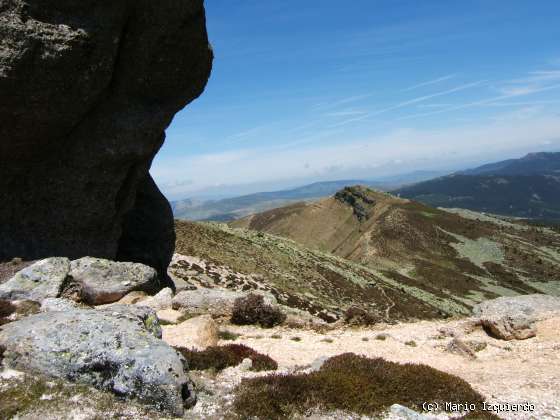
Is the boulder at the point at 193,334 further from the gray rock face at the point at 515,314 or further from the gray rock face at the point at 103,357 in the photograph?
the gray rock face at the point at 515,314

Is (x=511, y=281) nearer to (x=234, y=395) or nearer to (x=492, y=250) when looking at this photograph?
(x=492, y=250)

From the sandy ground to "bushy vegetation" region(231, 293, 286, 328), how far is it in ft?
2.11

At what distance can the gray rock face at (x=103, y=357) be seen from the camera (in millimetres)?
10477

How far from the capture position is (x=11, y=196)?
26.8m

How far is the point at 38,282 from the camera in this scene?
21188 mm

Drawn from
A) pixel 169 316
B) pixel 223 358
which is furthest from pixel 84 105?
pixel 223 358

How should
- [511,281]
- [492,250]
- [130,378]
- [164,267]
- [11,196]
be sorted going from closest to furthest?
[130,378] < [11,196] < [164,267] < [511,281] < [492,250]

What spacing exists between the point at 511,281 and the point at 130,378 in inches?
5236

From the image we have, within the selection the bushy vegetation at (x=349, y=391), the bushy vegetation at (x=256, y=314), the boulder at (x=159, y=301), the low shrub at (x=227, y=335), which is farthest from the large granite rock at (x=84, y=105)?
the bushy vegetation at (x=349, y=391)

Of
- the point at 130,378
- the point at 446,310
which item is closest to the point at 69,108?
the point at 130,378

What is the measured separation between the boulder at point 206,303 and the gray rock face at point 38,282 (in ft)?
19.2

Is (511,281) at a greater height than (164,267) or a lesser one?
lesser

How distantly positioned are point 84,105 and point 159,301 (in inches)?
513

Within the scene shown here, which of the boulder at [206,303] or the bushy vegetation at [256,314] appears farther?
the boulder at [206,303]
